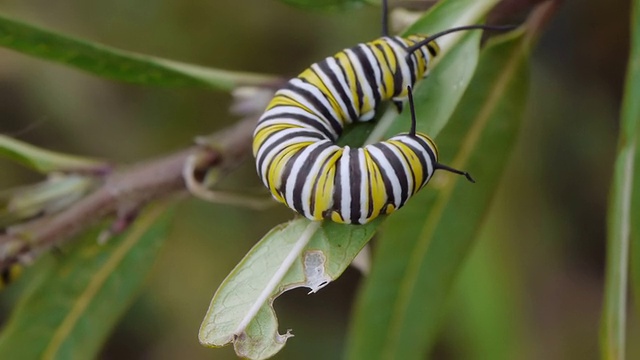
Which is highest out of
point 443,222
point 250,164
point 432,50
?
point 432,50

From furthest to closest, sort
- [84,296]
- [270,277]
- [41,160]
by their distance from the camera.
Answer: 1. [84,296]
2. [41,160]
3. [270,277]

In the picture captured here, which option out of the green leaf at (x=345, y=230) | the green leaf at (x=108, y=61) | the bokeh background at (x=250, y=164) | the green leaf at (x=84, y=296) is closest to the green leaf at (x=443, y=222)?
the green leaf at (x=345, y=230)

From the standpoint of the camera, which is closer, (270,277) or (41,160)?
(270,277)

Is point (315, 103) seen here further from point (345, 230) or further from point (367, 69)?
point (345, 230)

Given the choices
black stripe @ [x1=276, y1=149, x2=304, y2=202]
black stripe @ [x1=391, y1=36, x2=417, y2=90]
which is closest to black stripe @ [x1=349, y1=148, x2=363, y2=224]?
black stripe @ [x1=276, y1=149, x2=304, y2=202]

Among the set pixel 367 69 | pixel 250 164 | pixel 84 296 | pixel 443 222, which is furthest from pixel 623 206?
pixel 250 164

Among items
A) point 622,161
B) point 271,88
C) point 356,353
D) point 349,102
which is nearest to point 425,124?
point 349,102

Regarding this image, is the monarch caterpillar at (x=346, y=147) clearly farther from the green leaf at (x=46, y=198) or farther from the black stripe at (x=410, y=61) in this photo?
the green leaf at (x=46, y=198)

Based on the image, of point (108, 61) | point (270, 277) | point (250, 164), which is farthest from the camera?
point (250, 164)
